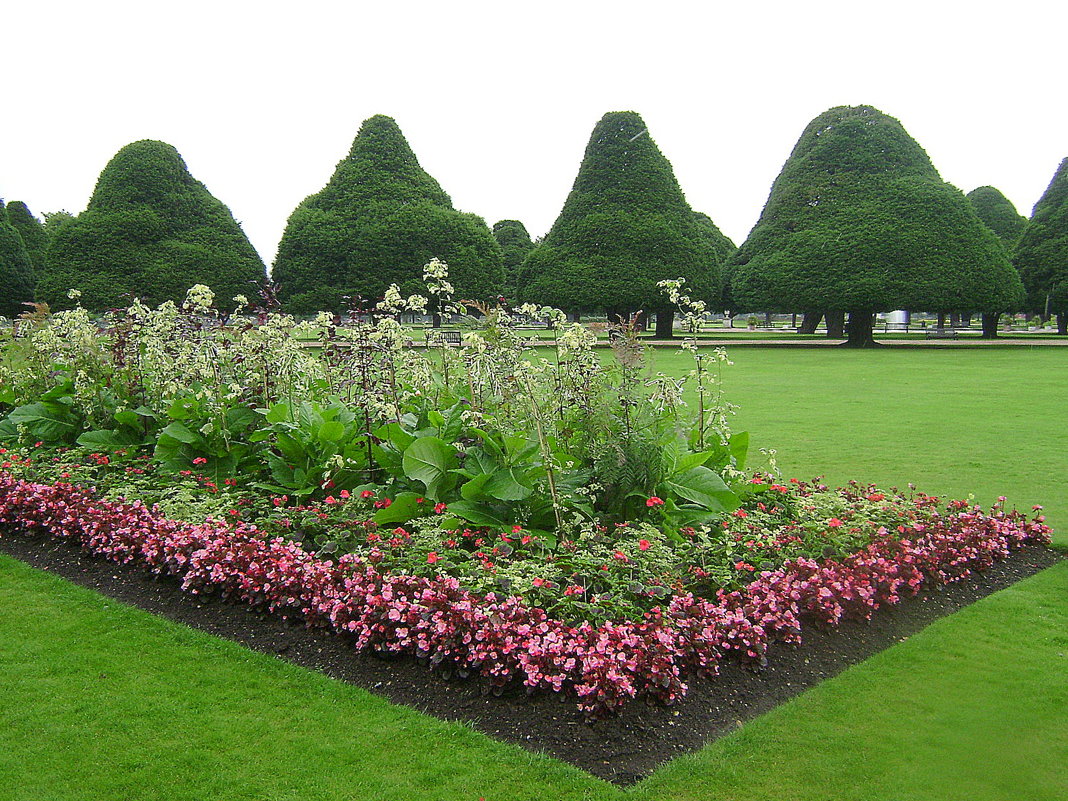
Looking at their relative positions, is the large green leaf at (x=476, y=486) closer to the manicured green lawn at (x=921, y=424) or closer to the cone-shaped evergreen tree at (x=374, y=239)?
the manicured green lawn at (x=921, y=424)

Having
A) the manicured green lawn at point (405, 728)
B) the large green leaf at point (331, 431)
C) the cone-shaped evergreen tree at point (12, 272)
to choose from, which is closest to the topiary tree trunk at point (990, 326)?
the manicured green lawn at point (405, 728)

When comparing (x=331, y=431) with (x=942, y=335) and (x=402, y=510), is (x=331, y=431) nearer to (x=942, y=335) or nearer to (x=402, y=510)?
(x=402, y=510)

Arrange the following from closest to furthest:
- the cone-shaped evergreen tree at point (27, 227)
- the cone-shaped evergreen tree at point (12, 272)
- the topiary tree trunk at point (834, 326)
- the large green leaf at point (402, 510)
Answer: the large green leaf at point (402, 510), the cone-shaped evergreen tree at point (12, 272), the topiary tree trunk at point (834, 326), the cone-shaped evergreen tree at point (27, 227)

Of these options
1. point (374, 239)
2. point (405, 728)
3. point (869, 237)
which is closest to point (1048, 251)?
point (869, 237)

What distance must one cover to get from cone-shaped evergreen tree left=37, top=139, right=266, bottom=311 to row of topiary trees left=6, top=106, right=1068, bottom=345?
2.5 inches

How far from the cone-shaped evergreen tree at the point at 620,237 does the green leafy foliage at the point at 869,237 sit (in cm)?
275

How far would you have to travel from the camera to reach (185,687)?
330cm

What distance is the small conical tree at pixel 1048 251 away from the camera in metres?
32.3

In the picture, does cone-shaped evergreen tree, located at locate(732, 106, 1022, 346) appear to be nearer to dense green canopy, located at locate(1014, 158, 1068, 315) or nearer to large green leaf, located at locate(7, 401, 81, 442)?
dense green canopy, located at locate(1014, 158, 1068, 315)

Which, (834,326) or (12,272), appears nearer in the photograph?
(12,272)

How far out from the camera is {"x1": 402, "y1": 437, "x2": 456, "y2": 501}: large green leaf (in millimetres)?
4488

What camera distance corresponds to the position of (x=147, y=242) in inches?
1159

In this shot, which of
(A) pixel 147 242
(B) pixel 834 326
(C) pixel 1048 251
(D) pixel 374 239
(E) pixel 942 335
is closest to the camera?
(A) pixel 147 242

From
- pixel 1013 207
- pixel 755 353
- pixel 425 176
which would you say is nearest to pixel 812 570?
pixel 755 353
